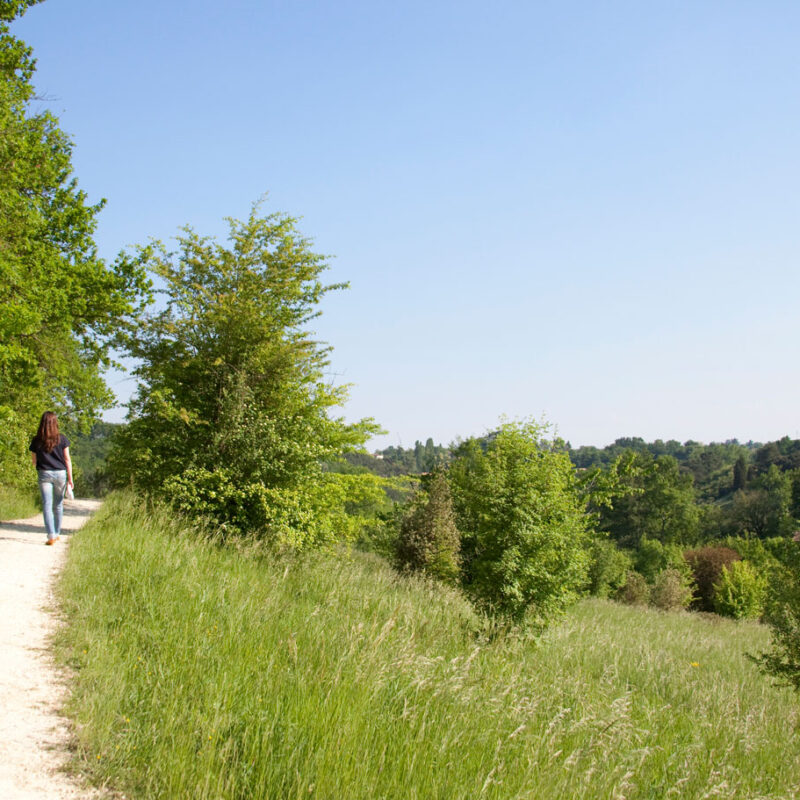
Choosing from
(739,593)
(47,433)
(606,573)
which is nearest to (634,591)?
(606,573)

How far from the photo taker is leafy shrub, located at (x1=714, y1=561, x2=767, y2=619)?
39.7 metres

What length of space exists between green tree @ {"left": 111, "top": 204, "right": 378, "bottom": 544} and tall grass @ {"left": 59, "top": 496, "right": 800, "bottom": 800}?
394 centimetres

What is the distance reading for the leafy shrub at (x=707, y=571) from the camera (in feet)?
155

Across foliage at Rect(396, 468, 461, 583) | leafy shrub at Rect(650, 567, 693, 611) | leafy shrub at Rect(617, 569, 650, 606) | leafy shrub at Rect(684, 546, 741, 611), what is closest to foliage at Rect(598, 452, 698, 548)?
leafy shrub at Rect(684, 546, 741, 611)

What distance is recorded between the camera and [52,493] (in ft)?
31.6

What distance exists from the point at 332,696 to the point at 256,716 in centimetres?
46

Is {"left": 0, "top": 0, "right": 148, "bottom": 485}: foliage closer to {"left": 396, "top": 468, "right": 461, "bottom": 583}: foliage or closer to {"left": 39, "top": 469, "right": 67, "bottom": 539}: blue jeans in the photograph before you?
{"left": 39, "top": 469, "right": 67, "bottom": 539}: blue jeans

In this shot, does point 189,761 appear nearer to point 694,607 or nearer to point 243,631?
point 243,631

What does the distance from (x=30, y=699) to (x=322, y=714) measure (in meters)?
1.73

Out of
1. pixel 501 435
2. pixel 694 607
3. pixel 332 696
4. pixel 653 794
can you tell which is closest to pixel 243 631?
pixel 332 696

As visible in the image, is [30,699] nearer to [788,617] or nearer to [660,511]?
[788,617]

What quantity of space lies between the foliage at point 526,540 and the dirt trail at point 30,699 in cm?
681

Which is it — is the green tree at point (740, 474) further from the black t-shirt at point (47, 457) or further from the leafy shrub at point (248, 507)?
the black t-shirt at point (47, 457)

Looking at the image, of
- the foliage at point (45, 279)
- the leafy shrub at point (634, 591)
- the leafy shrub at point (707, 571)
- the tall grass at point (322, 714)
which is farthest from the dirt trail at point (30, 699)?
the leafy shrub at point (707, 571)
